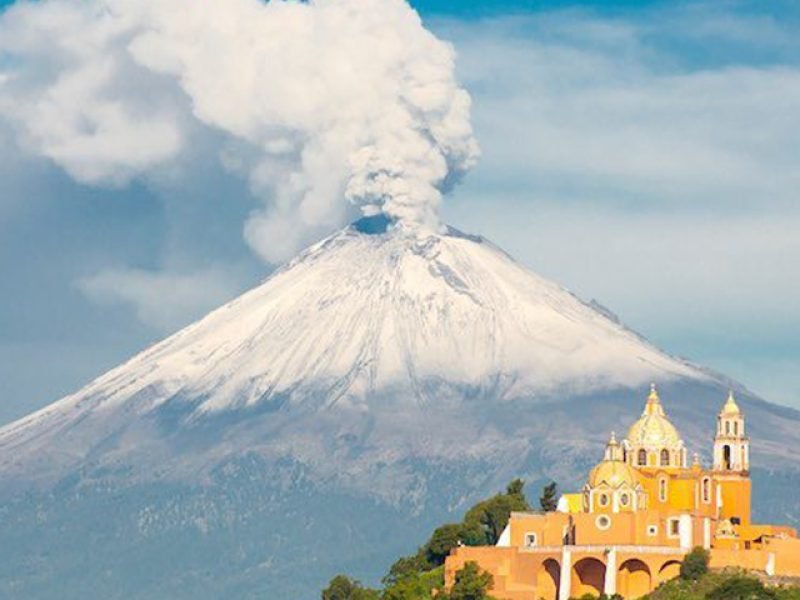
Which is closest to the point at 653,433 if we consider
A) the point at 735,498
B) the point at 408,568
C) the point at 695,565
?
the point at 735,498

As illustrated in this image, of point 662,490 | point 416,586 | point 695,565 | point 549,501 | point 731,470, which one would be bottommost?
point 695,565

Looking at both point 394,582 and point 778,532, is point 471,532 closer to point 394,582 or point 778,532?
point 394,582

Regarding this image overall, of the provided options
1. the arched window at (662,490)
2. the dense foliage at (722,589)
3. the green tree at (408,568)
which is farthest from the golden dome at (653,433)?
the green tree at (408,568)

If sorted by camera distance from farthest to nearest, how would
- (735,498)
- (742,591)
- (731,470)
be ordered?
(731,470) < (735,498) < (742,591)

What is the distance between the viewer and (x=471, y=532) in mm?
125812

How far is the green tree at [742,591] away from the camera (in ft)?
351

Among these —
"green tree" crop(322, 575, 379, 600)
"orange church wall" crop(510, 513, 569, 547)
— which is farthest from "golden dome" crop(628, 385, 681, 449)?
"green tree" crop(322, 575, 379, 600)

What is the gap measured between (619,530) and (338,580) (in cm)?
1894

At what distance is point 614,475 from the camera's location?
11388cm

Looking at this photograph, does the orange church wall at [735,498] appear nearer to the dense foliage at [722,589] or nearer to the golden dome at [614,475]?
the golden dome at [614,475]

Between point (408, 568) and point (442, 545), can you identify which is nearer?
point (442, 545)

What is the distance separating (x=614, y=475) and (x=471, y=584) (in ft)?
21.4

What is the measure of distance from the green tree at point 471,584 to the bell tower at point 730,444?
444 inches

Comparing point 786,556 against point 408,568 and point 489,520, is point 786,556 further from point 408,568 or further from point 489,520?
point 408,568
